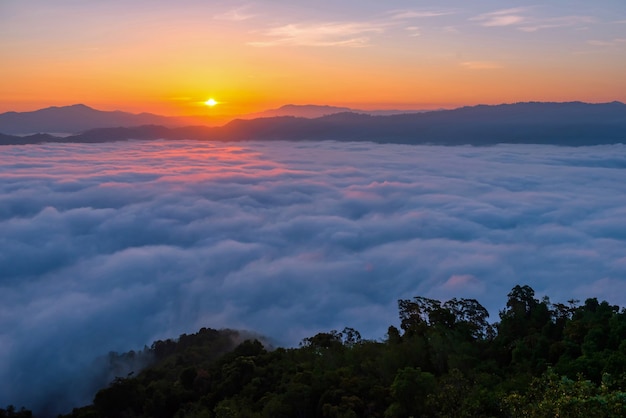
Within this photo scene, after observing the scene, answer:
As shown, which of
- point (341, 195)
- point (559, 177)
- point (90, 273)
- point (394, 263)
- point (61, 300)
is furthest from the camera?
point (559, 177)

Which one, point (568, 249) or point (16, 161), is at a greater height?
point (16, 161)

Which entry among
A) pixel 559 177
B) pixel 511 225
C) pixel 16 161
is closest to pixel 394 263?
pixel 511 225

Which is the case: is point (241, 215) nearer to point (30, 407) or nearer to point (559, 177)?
point (30, 407)

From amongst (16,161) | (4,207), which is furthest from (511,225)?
(16,161)

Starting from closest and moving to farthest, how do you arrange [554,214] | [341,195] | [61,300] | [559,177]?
[61,300] < [554,214] < [341,195] < [559,177]

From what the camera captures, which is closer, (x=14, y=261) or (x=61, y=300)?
(x=61, y=300)

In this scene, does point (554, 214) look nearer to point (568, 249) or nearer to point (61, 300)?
point (568, 249)
